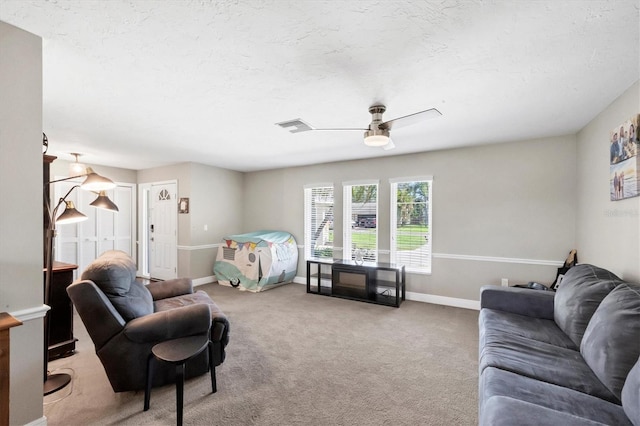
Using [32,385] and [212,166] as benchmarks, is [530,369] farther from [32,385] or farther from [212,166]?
[212,166]

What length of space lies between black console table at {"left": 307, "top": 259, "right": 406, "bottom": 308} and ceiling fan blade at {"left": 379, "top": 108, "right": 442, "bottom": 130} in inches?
97.8

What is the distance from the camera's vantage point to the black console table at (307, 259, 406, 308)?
4.43 metres

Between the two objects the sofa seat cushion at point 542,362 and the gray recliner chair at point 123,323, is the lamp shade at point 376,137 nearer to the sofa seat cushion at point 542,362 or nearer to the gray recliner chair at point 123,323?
the sofa seat cushion at point 542,362

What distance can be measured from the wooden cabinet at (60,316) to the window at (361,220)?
392 centimetres

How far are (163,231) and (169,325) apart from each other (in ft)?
14.6

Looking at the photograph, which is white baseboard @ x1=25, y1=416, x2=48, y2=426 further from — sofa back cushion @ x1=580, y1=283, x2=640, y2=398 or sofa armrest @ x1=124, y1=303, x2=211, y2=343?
sofa back cushion @ x1=580, y1=283, x2=640, y2=398

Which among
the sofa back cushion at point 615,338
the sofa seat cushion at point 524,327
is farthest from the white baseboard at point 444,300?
the sofa back cushion at point 615,338

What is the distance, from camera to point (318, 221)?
5.68m

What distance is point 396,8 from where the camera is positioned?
4.70ft

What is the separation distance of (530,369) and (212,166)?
5888mm

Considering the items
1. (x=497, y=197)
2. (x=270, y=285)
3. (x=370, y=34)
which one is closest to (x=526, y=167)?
(x=497, y=197)

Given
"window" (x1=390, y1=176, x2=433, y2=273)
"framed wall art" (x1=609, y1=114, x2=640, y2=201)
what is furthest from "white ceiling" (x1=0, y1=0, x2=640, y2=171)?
"window" (x1=390, y1=176, x2=433, y2=273)

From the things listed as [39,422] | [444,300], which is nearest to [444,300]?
[444,300]

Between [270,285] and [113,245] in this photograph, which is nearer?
[270,285]
